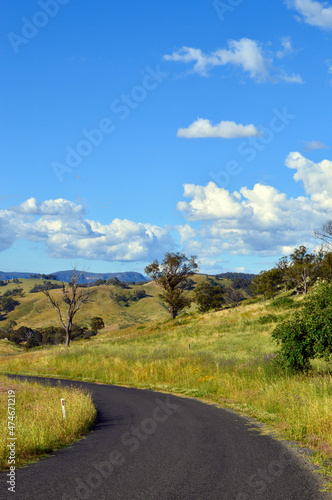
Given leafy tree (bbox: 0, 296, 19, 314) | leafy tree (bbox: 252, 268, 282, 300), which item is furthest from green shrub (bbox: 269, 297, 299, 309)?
leafy tree (bbox: 0, 296, 19, 314)

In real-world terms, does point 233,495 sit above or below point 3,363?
above

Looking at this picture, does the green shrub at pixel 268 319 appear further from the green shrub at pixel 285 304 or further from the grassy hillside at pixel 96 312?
the grassy hillside at pixel 96 312

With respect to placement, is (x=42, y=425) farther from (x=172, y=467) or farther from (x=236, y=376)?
(x=236, y=376)

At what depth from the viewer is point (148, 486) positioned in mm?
7355

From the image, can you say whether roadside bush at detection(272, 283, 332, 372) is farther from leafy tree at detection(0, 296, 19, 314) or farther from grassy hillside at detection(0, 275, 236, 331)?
leafy tree at detection(0, 296, 19, 314)

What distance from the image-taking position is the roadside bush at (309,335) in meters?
16.5

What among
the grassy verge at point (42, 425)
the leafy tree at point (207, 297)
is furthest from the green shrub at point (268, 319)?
the leafy tree at point (207, 297)

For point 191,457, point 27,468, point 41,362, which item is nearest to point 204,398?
point 191,457

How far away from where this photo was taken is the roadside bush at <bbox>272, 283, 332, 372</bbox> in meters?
16.5

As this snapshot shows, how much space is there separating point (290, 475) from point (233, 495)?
152 centimetres

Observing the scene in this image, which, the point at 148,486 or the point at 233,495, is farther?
the point at 148,486

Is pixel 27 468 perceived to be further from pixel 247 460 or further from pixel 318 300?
pixel 318 300

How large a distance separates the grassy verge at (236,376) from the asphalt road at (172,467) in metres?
0.93

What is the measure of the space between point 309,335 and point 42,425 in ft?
34.3
